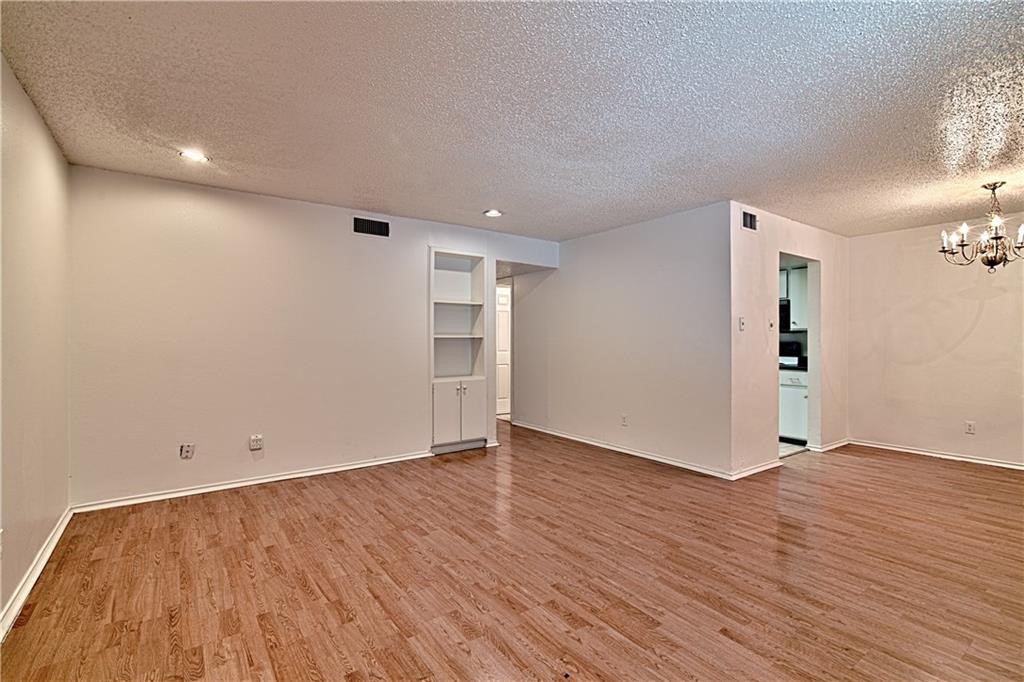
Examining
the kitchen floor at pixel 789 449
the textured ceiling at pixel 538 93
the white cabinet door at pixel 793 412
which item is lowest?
the kitchen floor at pixel 789 449

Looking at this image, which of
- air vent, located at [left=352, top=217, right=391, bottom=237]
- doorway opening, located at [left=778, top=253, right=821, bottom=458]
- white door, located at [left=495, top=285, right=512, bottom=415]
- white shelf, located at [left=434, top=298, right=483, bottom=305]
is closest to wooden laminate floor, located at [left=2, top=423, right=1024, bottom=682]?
doorway opening, located at [left=778, top=253, right=821, bottom=458]

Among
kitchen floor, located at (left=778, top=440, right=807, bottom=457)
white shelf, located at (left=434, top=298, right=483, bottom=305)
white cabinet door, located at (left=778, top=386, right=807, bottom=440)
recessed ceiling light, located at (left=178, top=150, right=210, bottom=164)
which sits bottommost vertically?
kitchen floor, located at (left=778, top=440, right=807, bottom=457)

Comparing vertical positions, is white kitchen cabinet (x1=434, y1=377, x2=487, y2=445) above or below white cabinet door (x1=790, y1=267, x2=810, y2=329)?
below

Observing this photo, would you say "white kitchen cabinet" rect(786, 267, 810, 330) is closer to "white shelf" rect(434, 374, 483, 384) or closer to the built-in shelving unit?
the built-in shelving unit

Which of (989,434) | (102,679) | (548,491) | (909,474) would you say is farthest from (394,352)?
(989,434)

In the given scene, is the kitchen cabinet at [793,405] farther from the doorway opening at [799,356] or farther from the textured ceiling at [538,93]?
the textured ceiling at [538,93]

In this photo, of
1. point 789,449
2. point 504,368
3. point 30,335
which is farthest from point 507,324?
point 30,335

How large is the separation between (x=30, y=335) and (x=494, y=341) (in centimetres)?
389

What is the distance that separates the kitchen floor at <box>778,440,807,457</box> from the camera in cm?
529

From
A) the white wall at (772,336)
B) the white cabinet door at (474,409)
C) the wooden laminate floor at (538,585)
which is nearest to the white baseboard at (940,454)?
the white wall at (772,336)

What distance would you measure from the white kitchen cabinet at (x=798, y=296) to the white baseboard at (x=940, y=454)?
1570mm

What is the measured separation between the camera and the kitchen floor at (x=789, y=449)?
529cm

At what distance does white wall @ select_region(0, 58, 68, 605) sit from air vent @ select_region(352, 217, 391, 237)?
212 cm

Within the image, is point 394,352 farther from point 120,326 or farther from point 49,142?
point 49,142
